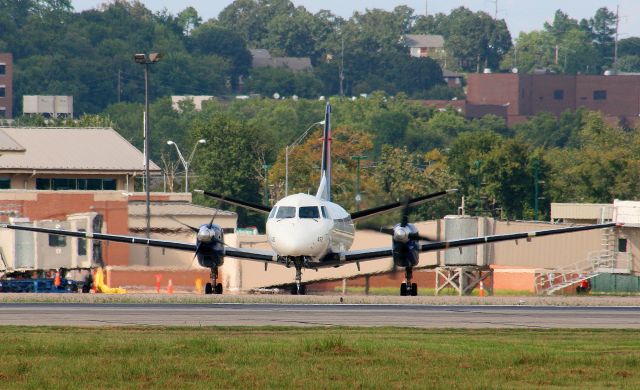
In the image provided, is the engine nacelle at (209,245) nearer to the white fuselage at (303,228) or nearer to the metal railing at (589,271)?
the white fuselage at (303,228)

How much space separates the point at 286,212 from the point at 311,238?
124 centimetres

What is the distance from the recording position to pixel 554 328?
36188mm

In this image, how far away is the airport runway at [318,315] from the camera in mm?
37062

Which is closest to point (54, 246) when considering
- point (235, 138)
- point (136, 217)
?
point (136, 217)

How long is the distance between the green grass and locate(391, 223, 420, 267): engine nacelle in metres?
16.7

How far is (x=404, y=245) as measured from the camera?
168ft

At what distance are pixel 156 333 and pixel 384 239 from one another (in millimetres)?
43866

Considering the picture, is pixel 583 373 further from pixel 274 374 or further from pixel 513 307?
pixel 513 307

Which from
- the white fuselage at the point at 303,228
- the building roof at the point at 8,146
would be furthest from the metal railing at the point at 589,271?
the building roof at the point at 8,146

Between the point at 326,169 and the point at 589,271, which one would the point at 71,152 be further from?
the point at 326,169

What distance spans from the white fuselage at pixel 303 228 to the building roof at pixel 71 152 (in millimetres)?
39820

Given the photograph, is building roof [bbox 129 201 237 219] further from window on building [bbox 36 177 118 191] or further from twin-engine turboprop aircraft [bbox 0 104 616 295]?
twin-engine turboprop aircraft [bbox 0 104 616 295]

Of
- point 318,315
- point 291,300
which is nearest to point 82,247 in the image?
point 291,300

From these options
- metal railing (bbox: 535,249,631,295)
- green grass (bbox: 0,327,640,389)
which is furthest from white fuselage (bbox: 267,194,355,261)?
metal railing (bbox: 535,249,631,295)
